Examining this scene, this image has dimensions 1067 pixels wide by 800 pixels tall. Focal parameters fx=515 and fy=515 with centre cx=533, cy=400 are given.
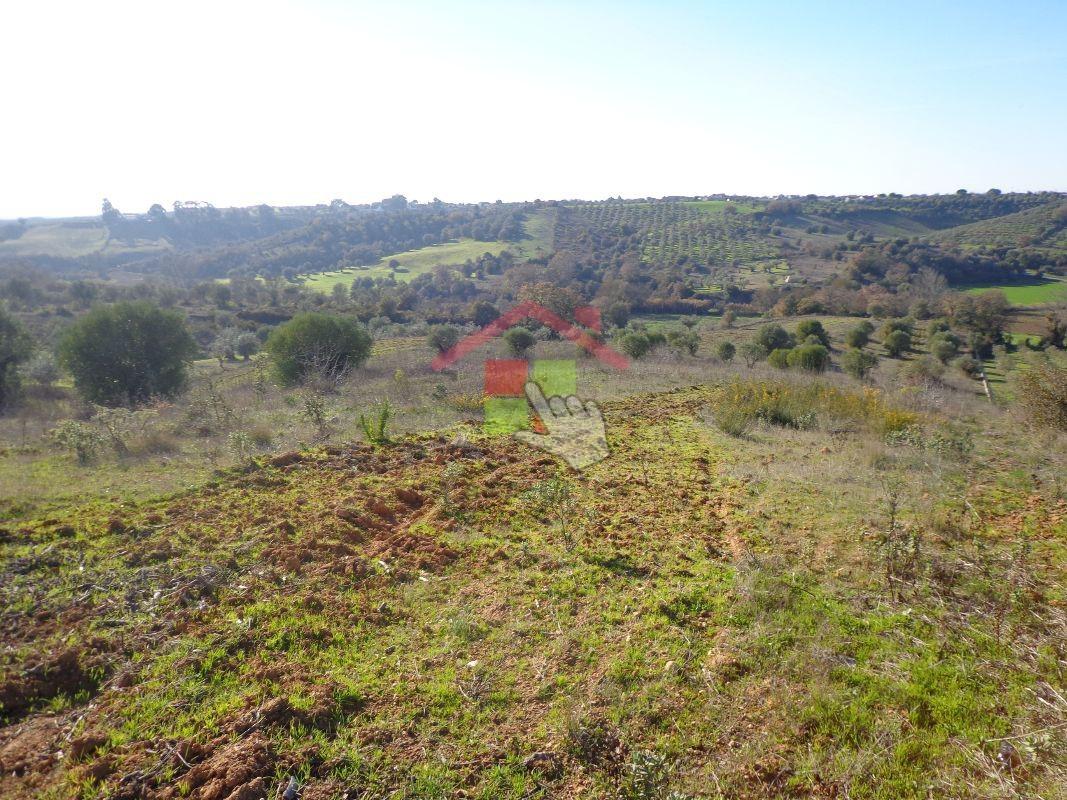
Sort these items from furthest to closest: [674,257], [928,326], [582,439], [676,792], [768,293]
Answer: [674,257]
[768,293]
[928,326]
[582,439]
[676,792]

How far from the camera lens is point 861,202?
301 ft

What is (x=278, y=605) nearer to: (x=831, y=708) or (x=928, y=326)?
(x=831, y=708)

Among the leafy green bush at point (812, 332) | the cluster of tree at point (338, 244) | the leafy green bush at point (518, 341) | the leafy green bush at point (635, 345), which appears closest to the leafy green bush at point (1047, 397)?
the leafy green bush at point (635, 345)

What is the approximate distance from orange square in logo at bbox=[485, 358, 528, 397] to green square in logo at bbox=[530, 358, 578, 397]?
1.54ft

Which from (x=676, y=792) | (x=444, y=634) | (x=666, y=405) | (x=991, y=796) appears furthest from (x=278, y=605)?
(x=666, y=405)

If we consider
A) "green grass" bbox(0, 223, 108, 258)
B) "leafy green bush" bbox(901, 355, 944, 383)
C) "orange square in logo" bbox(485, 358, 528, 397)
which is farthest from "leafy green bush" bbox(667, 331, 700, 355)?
"green grass" bbox(0, 223, 108, 258)

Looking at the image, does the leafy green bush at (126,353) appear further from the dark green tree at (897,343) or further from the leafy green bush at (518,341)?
the dark green tree at (897,343)

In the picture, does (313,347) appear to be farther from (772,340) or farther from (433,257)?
(433,257)

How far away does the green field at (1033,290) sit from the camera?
3866 centimetres

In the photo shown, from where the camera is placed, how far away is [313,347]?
1938 centimetres

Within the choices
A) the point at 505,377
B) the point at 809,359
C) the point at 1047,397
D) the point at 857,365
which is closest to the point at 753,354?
the point at 809,359

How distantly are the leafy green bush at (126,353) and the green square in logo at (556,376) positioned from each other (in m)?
14.2

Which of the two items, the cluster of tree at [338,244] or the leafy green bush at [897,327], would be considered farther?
the cluster of tree at [338,244]

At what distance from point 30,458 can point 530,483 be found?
934 cm
